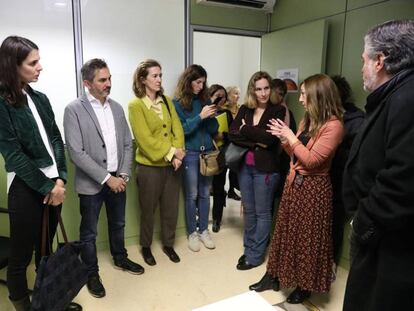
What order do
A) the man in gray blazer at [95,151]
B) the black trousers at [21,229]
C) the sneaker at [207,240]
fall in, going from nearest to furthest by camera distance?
the black trousers at [21,229]
the man in gray blazer at [95,151]
the sneaker at [207,240]

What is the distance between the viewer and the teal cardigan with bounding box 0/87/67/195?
1.59 meters

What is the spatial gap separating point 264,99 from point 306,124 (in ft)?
1.34

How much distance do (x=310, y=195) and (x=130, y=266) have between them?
1446 mm

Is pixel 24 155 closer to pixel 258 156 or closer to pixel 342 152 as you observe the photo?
pixel 258 156

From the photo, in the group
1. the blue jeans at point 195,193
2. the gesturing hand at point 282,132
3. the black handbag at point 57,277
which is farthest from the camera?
the blue jeans at point 195,193

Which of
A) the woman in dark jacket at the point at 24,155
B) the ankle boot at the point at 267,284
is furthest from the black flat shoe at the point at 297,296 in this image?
the woman in dark jacket at the point at 24,155

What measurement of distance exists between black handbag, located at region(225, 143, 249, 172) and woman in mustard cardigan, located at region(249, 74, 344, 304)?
37cm

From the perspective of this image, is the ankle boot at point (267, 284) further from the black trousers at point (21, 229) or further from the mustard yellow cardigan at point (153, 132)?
the black trousers at point (21, 229)

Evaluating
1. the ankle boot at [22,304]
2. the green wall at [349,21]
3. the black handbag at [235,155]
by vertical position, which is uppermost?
the green wall at [349,21]

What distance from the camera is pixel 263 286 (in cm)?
226

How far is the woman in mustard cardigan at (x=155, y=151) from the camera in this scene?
238cm

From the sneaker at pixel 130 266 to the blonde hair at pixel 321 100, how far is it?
5.30 ft

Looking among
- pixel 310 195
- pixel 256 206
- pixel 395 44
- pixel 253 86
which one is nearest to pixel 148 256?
pixel 256 206

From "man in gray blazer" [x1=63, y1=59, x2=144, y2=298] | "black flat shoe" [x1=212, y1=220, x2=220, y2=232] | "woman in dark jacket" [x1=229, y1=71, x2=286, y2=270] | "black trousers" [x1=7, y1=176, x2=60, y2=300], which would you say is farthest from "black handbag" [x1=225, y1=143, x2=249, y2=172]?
"black trousers" [x1=7, y1=176, x2=60, y2=300]
